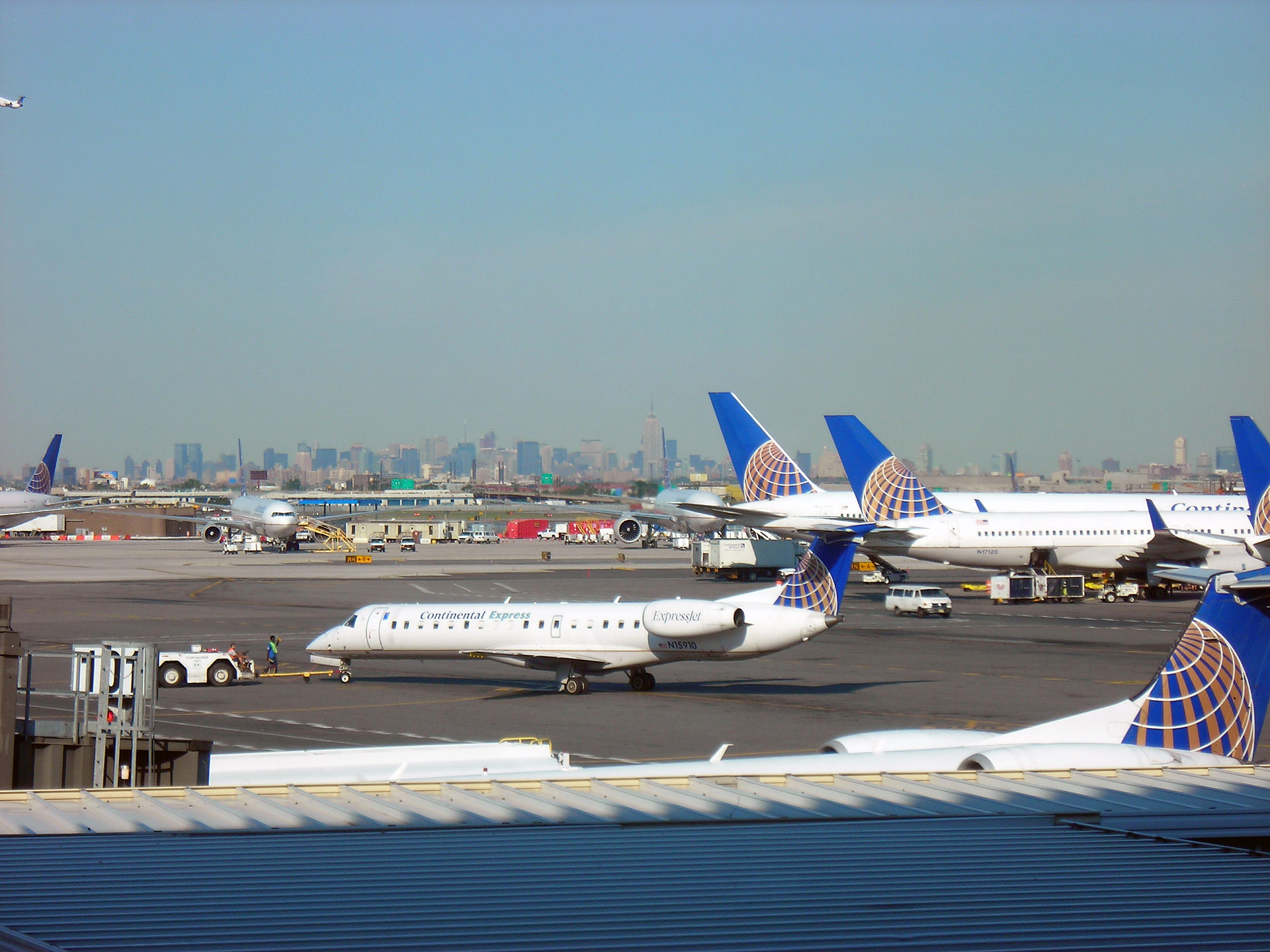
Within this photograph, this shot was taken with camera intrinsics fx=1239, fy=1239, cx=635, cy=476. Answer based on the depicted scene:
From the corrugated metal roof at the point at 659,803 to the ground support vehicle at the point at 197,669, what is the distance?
2912 cm

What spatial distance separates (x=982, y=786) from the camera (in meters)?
15.8

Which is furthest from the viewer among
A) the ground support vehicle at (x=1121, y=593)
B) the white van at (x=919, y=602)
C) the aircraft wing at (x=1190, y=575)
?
the ground support vehicle at (x=1121, y=593)

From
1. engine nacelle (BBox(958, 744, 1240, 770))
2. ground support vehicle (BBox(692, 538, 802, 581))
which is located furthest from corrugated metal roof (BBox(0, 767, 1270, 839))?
ground support vehicle (BBox(692, 538, 802, 581))

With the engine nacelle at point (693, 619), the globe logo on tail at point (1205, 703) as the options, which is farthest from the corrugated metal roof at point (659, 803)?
the engine nacelle at point (693, 619)

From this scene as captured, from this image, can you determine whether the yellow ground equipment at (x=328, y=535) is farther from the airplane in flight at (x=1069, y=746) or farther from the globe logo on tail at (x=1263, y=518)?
the airplane in flight at (x=1069, y=746)

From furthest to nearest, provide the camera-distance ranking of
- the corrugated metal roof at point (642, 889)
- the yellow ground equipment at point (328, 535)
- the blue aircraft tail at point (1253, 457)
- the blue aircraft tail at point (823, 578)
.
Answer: the yellow ground equipment at point (328, 535) → the blue aircraft tail at point (1253, 457) → the blue aircraft tail at point (823, 578) → the corrugated metal roof at point (642, 889)

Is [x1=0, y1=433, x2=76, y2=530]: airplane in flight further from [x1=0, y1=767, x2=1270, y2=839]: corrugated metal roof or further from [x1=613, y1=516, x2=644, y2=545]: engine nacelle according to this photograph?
[x1=0, y1=767, x2=1270, y2=839]: corrugated metal roof

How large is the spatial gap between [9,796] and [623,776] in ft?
23.9

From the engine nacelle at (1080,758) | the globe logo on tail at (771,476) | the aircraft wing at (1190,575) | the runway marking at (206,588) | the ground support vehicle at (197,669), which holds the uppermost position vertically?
the globe logo on tail at (771,476)

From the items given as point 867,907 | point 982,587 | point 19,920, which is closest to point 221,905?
point 19,920

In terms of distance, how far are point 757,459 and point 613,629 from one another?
42.4m

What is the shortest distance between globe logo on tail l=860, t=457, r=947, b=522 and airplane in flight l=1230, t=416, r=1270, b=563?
2053 cm

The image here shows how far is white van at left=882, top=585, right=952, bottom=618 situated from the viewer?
64.1m

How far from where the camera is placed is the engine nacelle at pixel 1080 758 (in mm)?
17062
